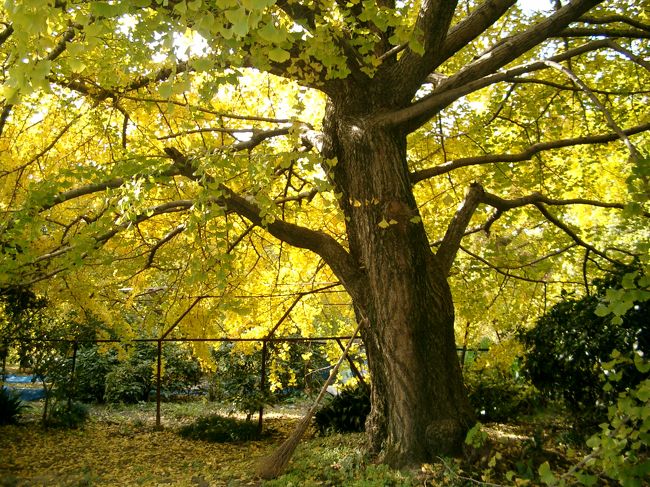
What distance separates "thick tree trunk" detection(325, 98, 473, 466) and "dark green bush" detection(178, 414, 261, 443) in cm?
Result: 308

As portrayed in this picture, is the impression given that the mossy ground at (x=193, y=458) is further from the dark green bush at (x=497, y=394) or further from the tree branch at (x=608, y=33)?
the tree branch at (x=608, y=33)

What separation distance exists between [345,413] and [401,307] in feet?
9.99

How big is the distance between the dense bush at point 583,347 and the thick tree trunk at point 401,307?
2.41ft

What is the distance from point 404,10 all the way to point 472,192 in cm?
175

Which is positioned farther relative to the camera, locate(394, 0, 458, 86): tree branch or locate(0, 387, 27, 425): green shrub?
locate(0, 387, 27, 425): green shrub

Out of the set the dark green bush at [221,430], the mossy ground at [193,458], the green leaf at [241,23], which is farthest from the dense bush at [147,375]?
the green leaf at [241,23]

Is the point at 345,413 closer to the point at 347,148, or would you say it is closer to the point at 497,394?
the point at 497,394

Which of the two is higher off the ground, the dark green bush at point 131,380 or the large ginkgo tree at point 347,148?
the large ginkgo tree at point 347,148

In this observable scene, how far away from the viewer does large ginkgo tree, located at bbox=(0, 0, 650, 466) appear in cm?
296

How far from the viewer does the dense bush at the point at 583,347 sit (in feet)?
11.3

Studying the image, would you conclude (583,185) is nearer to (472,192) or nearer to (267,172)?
(472,192)

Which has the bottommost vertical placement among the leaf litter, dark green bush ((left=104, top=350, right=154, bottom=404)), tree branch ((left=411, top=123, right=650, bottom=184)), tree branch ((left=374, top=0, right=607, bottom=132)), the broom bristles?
the leaf litter

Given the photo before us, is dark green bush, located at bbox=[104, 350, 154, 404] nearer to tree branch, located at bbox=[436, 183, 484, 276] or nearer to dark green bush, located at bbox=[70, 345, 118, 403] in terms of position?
dark green bush, located at bbox=[70, 345, 118, 403]

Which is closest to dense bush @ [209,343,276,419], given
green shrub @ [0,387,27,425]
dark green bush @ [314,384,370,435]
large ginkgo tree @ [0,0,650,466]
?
dark green bush @ [314,384,370,435]
